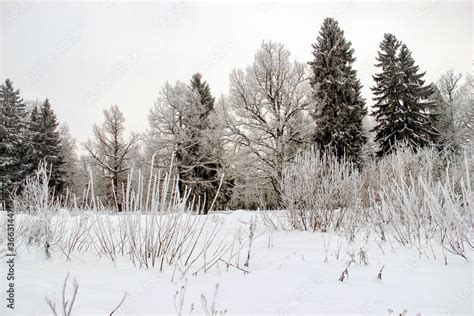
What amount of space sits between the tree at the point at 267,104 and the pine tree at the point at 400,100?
24.3 ft

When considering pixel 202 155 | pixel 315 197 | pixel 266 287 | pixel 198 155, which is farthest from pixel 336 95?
pixel 266 287

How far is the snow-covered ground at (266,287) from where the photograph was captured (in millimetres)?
1971

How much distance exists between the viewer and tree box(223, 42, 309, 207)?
18312mm

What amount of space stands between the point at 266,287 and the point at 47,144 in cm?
3099

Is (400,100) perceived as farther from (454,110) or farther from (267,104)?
(267,104)

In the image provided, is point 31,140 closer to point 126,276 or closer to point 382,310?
point 126,276

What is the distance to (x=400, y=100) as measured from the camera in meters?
22.6

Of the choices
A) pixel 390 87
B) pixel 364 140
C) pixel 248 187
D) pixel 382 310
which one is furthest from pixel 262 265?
pixel 390 87

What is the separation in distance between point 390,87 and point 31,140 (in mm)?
28786

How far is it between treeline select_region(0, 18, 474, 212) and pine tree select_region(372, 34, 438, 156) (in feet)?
0.24

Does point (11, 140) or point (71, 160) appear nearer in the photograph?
point (11, 140)

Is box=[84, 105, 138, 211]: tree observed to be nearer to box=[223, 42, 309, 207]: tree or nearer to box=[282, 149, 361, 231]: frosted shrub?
box=[223, 42, 309, 207]: tree

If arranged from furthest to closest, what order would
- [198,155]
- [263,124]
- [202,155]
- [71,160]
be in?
[71,160], [198,155], [202,155], [263,124]

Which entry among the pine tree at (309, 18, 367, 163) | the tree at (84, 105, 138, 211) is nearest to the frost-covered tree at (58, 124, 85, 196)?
the tree at (84, 105, 138, 211)
